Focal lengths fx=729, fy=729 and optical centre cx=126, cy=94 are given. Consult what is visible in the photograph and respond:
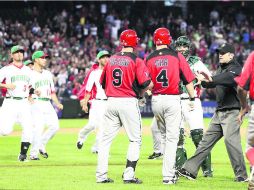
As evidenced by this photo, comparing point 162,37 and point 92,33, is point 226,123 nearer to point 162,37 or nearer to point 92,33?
point 162,37

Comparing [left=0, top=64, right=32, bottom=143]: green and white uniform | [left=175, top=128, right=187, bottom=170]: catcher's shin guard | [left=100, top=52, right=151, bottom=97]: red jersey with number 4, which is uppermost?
[left=100, top=52, right=151, bottom=97]: red jersey with number 4

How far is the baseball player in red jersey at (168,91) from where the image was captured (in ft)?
40.6

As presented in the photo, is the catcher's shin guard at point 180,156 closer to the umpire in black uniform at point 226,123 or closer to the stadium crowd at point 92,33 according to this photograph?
the umpire in black uniform at point 226,123

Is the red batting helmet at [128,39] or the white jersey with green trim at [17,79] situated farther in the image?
the white jersey with green trim at [17,79]

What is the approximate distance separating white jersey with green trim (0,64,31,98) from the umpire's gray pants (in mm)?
4954

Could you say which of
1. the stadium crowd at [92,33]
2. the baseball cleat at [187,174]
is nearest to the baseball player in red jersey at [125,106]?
the baseball cleat at [187,174]

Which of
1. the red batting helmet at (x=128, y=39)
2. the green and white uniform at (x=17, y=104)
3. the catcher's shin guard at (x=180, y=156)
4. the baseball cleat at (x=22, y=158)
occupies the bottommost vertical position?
the baseball cleat at (x=22, y=158)

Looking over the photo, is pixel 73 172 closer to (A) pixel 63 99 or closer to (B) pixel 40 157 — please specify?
(B) pixel 40 157

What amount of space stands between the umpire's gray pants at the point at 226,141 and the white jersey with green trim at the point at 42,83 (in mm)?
5124

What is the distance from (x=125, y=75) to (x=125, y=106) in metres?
0.53

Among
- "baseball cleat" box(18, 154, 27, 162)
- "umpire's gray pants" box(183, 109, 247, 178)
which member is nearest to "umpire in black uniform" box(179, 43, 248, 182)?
"umpire's gray pants" box(183, 109, 247, 178)

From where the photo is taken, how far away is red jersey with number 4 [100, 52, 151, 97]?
12.4 meters

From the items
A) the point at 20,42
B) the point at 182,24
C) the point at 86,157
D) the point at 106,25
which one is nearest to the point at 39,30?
the point at 20,42

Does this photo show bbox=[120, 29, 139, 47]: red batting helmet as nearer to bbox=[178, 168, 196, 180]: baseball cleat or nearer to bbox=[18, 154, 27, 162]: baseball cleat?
bbox=[178, 168, 196, 180]: baseball cleat
